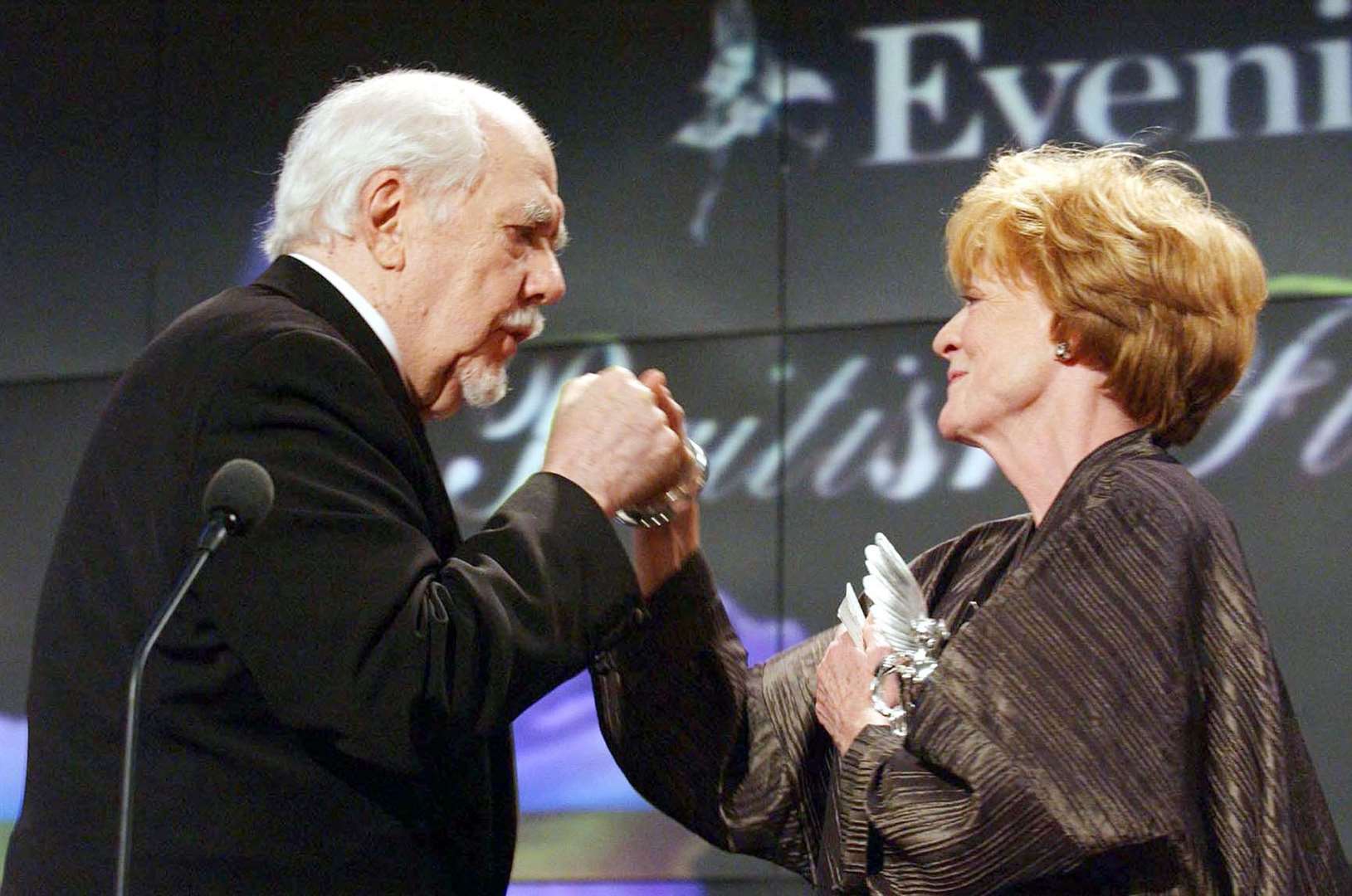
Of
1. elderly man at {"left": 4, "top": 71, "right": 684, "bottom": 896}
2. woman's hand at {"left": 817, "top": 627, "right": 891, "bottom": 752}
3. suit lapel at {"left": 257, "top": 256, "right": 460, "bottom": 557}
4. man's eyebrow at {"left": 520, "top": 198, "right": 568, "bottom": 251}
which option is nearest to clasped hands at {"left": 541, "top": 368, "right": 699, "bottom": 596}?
elderly man at {"left": 4, "top": 71, "right": 684, "bottom": 896}

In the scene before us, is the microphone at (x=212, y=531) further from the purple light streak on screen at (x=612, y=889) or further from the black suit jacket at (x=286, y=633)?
the purple light streak on screen at (x=612, y=889)

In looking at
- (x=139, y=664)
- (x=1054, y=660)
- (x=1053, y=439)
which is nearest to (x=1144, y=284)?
(x=1053, y=439)

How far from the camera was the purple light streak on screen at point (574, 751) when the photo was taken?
396cm

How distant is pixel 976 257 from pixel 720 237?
209cm

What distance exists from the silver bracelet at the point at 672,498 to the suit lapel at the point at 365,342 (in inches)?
10.5

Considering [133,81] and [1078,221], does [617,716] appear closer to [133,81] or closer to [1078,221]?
[1078,221]

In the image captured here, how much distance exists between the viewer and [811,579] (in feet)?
12.9

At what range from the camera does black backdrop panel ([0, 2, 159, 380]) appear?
4.57 m

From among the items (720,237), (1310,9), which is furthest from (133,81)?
(1310,9)

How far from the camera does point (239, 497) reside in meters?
1.34

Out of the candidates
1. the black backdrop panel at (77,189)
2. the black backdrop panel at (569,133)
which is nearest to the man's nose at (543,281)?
the black backdrop panel at (569,133)

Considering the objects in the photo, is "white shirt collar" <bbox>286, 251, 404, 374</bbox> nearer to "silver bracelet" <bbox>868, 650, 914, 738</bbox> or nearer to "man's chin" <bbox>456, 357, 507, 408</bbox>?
"man's chin" <bbox>456, 357, 507, 408</bbox>

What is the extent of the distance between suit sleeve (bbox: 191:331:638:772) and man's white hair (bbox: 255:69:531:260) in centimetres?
29

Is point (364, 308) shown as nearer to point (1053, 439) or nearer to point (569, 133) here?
point (1053, 439)
